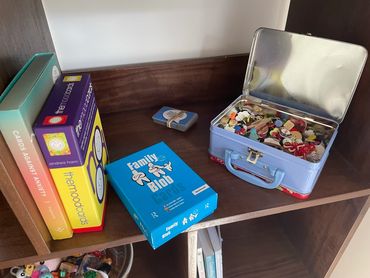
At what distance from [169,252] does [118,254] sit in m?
0.15

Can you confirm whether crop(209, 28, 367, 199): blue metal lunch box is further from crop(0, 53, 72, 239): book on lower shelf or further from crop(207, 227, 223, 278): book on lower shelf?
crop(0, 53, 72, 239): book on lower shelf

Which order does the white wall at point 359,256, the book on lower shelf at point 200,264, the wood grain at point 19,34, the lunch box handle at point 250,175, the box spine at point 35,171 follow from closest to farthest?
the box spine at point 35,171
the wood grain at point 19,34
the lunch box handle at point 250,175
the book on lower shelf at point 200,264
the white wall at point 359,256

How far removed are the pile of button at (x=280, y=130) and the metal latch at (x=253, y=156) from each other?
29mm

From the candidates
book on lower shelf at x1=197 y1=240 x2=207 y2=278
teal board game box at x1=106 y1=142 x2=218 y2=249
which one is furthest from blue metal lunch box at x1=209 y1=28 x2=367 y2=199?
book on lower shelf at x1=197 y1=240 x2=207 y2=278

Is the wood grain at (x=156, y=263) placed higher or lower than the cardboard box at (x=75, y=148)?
lower

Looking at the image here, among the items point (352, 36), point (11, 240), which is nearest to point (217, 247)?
point (11, 240)

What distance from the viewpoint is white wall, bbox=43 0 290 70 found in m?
0.79

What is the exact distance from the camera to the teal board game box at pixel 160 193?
0.54m

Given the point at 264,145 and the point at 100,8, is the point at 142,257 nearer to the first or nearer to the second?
the point at 264,145

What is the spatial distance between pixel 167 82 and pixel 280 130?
0.35m

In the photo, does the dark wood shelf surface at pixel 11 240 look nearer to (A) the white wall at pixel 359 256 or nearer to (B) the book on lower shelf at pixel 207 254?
(B) the book on lower shelf at pixel 207 254

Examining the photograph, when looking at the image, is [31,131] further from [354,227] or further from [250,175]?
A: [354,227]

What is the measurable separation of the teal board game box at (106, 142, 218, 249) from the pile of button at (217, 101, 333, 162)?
16cm

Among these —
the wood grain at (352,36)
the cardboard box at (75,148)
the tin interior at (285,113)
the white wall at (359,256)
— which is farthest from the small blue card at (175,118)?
the white wall at (359,256)
